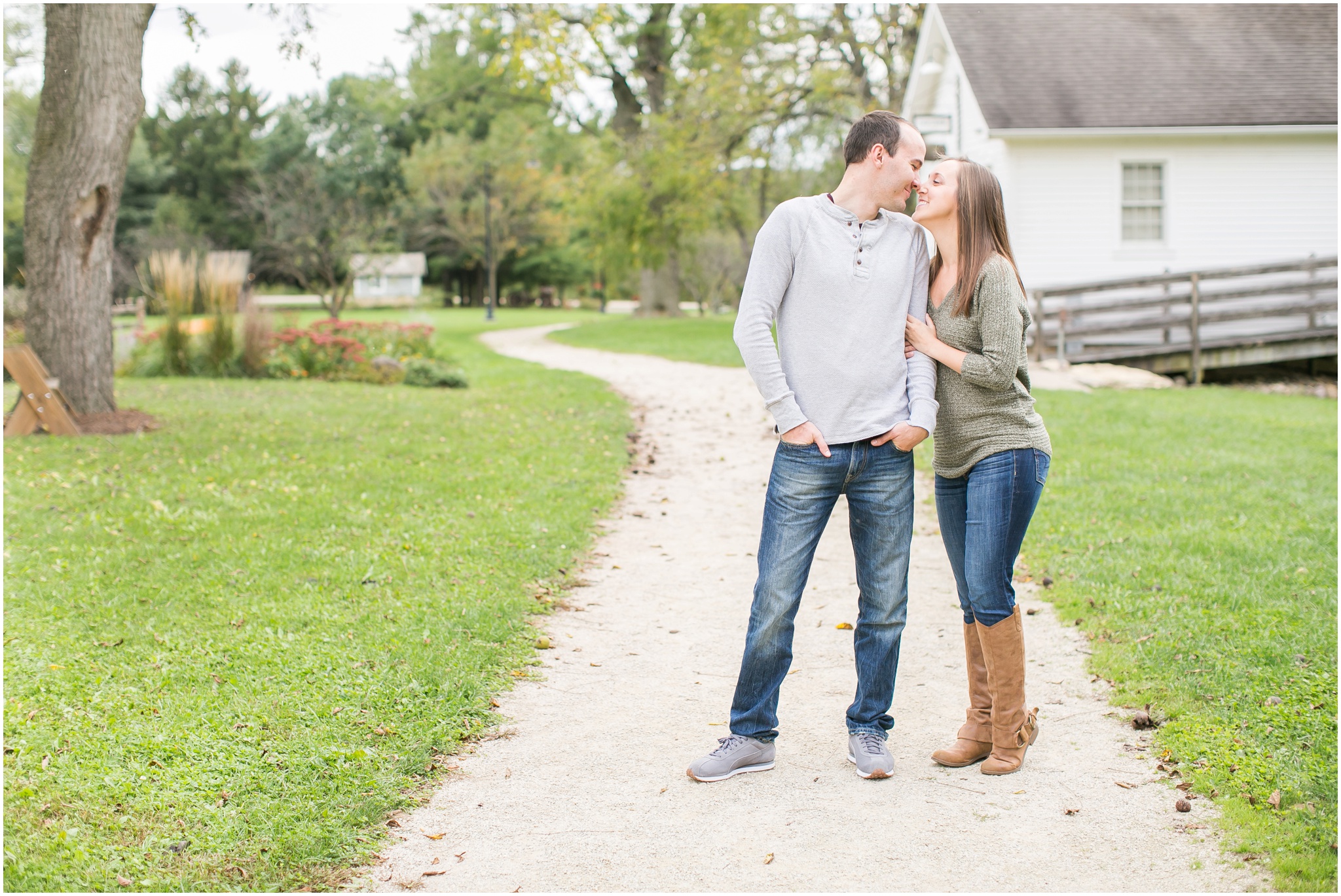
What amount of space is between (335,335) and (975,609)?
15.3 metres

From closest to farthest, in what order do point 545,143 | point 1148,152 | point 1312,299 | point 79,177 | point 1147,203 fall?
1. point 79,177
2. point 1312,299
3. point 1148,152
4. point 1147,203
5. point 545,143

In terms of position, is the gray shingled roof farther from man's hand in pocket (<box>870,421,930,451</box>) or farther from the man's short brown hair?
man's hand in pocket (<box>870,421,930,451</box>)

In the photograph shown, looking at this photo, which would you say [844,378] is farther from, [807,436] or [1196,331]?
[1196,331]

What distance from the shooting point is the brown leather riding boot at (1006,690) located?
139 inches

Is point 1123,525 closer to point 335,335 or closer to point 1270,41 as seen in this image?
point 335,335

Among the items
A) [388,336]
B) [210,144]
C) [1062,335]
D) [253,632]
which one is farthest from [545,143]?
[253,632]

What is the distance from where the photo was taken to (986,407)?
3.47 meters

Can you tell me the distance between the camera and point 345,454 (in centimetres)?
920

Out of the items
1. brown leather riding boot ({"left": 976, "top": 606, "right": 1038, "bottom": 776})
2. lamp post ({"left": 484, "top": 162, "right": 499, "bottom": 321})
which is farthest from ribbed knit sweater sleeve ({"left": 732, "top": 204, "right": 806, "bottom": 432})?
lamp post ({"left": 484, "top": 162, "right": 499, "bottom": 321})

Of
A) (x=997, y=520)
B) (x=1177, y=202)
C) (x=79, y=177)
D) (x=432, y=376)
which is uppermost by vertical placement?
(x=1177, y=202)

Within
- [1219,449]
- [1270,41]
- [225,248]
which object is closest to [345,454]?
[1219,449]

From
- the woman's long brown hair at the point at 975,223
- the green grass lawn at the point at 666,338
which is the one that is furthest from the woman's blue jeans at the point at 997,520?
the green grass lawn at the point at 666,338

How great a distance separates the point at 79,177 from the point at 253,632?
7.18 m

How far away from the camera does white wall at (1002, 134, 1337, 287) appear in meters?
18.6
